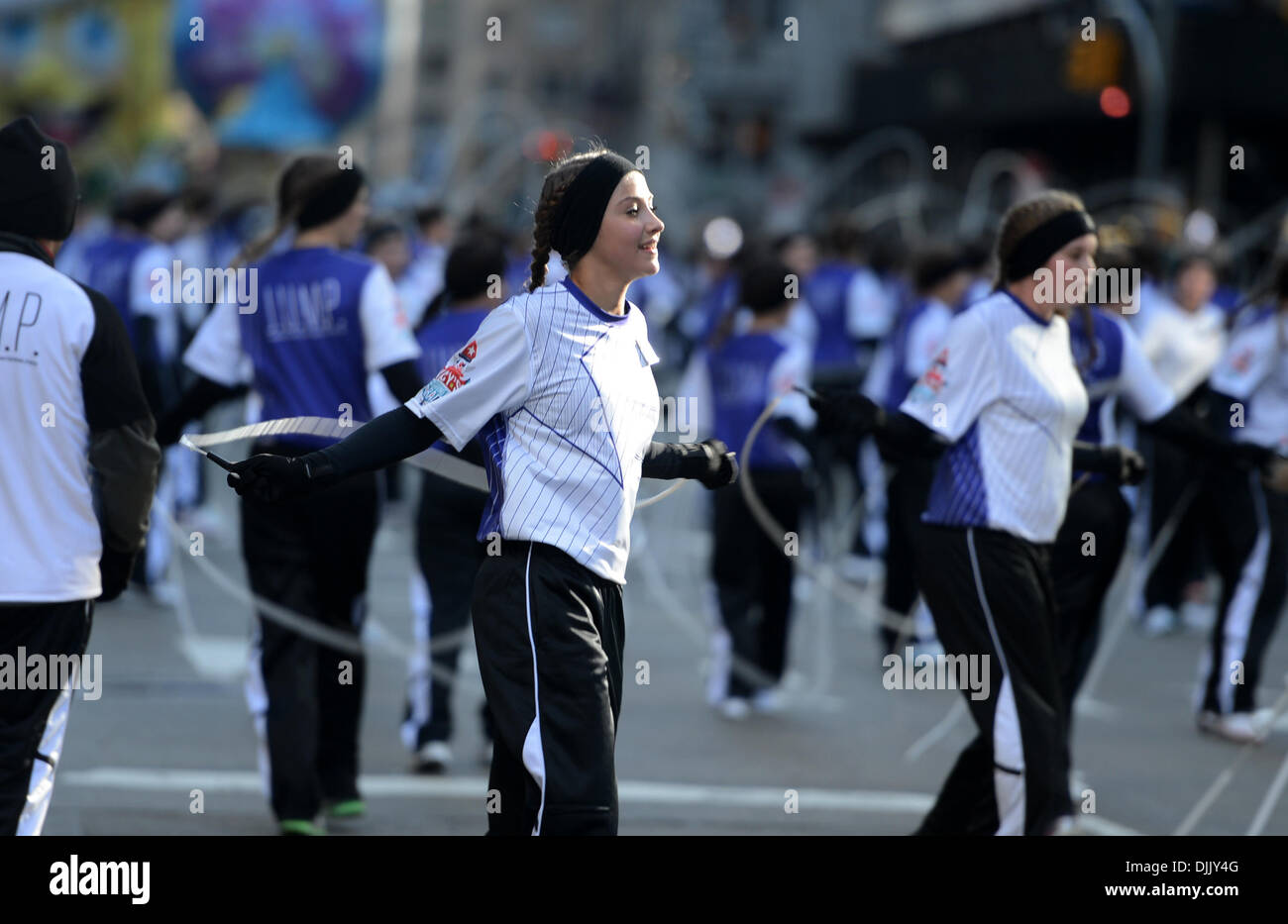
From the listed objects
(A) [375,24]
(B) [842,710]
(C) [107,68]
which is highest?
(C) [107,68]

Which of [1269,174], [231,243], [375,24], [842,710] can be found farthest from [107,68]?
[842,710]

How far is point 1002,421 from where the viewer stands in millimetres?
5629

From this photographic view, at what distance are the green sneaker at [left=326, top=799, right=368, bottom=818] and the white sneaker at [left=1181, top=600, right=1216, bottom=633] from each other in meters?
6.71

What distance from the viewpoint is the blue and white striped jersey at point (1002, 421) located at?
5.60 meters

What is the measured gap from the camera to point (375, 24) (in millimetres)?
29875

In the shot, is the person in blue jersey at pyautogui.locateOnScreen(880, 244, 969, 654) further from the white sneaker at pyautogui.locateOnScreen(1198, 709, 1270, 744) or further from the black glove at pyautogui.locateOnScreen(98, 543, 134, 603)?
the black glove at pyautogui.locateOnScreen(98, 543, 134, 603)

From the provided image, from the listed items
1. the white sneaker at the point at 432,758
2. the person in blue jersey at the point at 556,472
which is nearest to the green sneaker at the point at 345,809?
the white sneaker at the point at 432,758

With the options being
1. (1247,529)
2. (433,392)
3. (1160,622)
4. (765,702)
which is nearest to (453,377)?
(433,392)

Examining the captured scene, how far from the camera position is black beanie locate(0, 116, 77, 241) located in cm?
495

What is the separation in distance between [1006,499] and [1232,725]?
3.69m

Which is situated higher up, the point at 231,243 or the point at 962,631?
the point at 231,243
